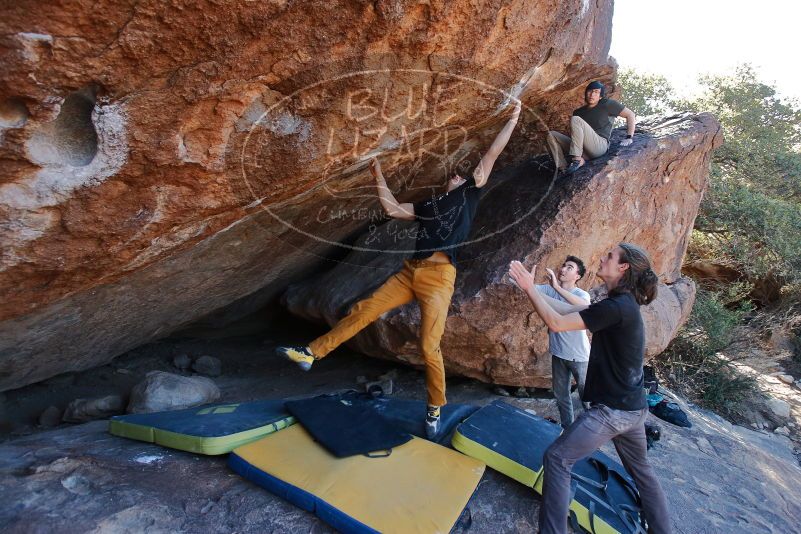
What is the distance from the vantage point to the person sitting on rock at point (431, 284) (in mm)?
3230

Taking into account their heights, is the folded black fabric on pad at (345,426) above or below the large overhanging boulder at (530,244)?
below

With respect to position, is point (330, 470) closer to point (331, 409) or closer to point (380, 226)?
point (331, 409)

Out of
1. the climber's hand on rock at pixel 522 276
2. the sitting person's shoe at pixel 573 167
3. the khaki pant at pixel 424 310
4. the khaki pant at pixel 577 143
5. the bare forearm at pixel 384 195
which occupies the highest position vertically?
the khaki pant at pixel 577 143

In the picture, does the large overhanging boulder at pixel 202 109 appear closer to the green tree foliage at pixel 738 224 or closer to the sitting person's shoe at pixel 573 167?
the sitting person's shoe at pixel 573 167

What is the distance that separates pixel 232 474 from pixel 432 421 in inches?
49.7

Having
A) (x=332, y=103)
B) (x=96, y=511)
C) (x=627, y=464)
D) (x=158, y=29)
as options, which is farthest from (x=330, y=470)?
(x=158, y=29)

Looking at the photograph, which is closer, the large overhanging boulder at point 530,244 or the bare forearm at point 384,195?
the bare forearm at point 384,195

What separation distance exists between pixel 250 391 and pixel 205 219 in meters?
2.38

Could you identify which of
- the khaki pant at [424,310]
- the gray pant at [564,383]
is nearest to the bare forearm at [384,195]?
the khaki pant at [424,310]

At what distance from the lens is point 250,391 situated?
15.7 ft

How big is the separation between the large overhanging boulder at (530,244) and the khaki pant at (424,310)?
78 cm

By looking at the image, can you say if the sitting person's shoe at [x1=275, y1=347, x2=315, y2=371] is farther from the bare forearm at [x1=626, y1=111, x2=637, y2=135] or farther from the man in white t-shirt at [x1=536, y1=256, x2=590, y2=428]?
the bare forearm at [x1=626, y1=111, x2=637, y2=135]

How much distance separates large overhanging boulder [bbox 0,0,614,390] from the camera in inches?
78.0

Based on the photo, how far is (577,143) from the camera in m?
4.27
